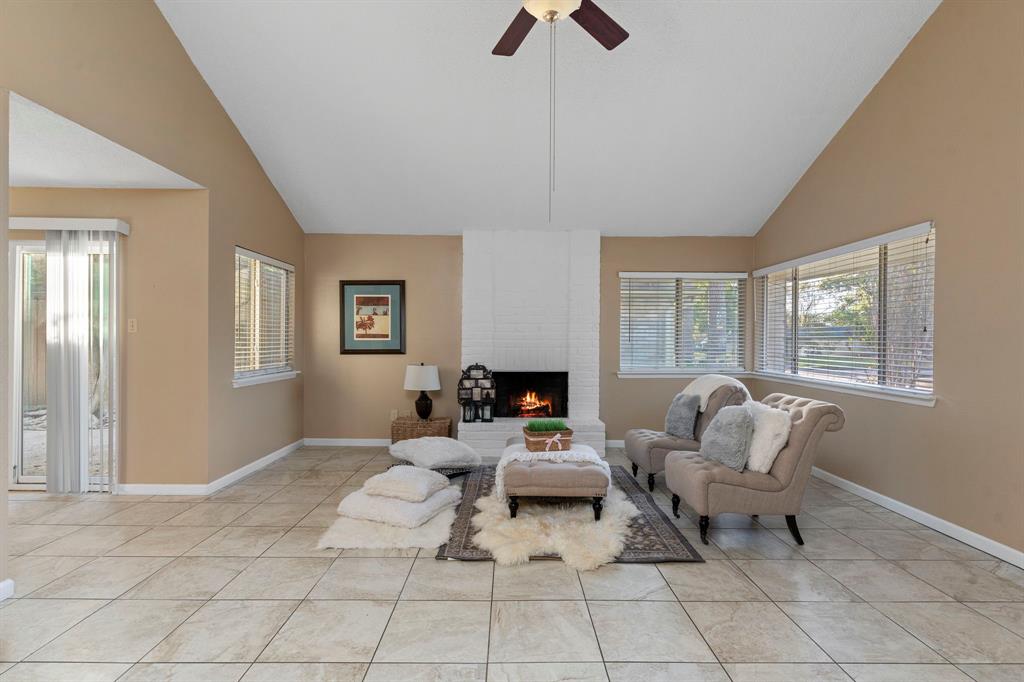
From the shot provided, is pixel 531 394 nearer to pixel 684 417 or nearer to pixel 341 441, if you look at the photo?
pixel 684 417

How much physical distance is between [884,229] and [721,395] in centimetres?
185

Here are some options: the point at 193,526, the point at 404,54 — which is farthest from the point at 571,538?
the point at 404,54

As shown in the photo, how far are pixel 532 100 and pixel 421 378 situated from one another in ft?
10.4

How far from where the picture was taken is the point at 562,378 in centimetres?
632

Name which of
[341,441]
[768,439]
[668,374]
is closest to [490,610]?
[768,439]

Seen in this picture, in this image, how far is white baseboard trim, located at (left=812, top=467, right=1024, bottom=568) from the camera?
314 centimetres

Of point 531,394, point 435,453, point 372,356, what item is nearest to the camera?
point 435,453

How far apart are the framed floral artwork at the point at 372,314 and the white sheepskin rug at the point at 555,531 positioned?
2945 millimetres

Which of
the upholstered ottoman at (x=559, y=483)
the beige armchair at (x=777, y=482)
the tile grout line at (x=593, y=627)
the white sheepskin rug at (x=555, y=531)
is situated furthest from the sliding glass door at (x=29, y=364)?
the beige armchair at (x=777, y=482)

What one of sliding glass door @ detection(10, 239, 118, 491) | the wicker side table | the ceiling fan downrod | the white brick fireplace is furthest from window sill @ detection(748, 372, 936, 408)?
sliding glass door @ detection(10, 239, 118, 491)

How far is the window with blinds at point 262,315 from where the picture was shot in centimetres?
505

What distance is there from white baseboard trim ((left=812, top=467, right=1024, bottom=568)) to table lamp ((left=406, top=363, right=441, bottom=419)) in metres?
4.12

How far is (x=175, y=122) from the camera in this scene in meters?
3.95

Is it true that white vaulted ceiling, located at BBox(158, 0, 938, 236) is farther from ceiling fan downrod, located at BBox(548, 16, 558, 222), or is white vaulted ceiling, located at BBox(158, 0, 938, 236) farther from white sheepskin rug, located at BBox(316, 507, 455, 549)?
white sheepskin rug, located at BBox(316, 507, 455, 549)
